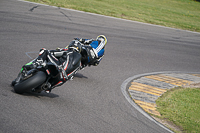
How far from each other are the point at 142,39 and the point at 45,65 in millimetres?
8454

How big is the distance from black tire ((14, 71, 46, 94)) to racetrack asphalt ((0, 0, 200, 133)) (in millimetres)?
212

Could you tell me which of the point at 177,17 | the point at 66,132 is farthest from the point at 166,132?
the point at 177,17

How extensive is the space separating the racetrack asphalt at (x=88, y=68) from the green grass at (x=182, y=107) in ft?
2.18

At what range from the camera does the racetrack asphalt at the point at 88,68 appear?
4.31 m

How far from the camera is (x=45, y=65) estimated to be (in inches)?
183

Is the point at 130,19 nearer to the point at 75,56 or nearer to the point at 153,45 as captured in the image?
the point at 153,45

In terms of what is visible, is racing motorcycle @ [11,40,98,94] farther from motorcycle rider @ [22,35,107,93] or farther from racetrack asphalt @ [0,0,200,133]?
racetrack asphalt @ [0,0,200,133]

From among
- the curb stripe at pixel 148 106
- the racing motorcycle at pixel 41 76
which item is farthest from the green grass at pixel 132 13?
the racing motorcycle at pixel 41 76

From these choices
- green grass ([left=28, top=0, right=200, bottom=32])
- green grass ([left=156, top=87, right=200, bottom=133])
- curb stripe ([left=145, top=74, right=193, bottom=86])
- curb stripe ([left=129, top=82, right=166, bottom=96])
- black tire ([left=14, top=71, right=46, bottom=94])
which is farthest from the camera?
green grass ([left=28, top=0, right=200, bottom=32])

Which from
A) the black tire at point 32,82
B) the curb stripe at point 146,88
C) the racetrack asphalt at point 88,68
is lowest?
the curb stripe at point 146,88

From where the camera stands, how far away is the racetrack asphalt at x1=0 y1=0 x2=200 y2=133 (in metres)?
4.31

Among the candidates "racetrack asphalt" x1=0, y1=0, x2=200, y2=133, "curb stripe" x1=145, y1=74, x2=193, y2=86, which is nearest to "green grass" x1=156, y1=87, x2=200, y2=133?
"curb stripe" x1=145, y1=74, x2=193, y2=86

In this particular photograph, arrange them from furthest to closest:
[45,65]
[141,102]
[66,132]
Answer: [141,102] < [45,65] < [66,132]

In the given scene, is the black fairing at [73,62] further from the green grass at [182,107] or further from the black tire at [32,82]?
the green grass at [182,107]
